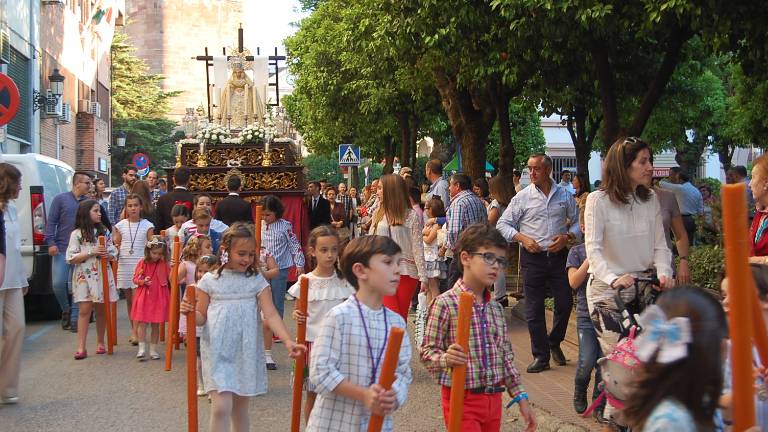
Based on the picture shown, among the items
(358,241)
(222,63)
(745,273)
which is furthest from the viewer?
(222,63)

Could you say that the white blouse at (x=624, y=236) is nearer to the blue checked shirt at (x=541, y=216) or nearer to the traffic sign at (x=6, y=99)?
the blue checked shirt at (x=541, y=216)

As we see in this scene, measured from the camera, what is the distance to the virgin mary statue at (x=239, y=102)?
69.0ft

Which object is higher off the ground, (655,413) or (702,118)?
(702,118)

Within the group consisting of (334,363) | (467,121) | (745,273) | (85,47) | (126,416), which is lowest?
(126,416)

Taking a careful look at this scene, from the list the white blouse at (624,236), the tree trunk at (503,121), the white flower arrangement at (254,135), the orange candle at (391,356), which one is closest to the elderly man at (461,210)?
the white blouse at (624,236)

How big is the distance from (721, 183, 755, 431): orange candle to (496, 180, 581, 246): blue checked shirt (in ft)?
22.5

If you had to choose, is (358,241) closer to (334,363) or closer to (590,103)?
(334,363)

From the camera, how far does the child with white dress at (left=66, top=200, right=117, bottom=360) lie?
35.8 feet

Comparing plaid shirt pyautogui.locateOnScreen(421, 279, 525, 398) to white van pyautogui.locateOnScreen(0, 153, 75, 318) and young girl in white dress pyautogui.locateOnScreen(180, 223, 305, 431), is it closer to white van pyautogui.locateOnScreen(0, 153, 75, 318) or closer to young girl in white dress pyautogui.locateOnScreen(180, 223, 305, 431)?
young girl in white dress pyautogui.locateOnScreen(180, 223, 305, 431)

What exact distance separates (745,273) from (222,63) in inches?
819

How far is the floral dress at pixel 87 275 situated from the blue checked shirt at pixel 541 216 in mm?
4126

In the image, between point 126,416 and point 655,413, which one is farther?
point 126,416

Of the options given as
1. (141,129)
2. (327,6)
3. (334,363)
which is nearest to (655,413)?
(334,363)

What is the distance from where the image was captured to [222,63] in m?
22.7
